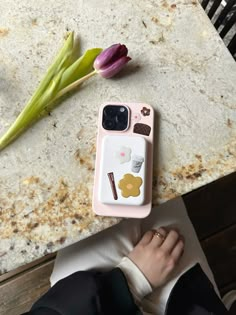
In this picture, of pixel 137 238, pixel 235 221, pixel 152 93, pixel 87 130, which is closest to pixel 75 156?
pixel 87 130

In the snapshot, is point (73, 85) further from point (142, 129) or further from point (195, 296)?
point (195, 296)

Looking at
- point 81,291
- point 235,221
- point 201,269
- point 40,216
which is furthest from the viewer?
point 235,221

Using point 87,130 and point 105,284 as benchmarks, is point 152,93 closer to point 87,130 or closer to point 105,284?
point 87,130

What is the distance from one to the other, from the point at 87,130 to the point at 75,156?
44 mm

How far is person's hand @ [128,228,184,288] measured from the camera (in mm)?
712

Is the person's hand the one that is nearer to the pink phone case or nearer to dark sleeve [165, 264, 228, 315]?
dark sleeve [165, 264, 228, 315]

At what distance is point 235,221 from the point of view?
1.20 m

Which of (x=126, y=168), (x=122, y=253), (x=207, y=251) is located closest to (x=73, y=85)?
(x=126, y=168)

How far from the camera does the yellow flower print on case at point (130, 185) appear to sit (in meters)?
0.52

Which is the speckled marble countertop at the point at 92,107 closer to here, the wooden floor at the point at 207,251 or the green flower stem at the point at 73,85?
the green flower stem at the point at 73,85

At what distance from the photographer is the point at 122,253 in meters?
0.73

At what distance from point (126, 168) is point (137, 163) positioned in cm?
2

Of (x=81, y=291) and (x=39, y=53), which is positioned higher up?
(x=39, y=53)

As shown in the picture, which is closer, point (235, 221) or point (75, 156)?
point (75, 156)
